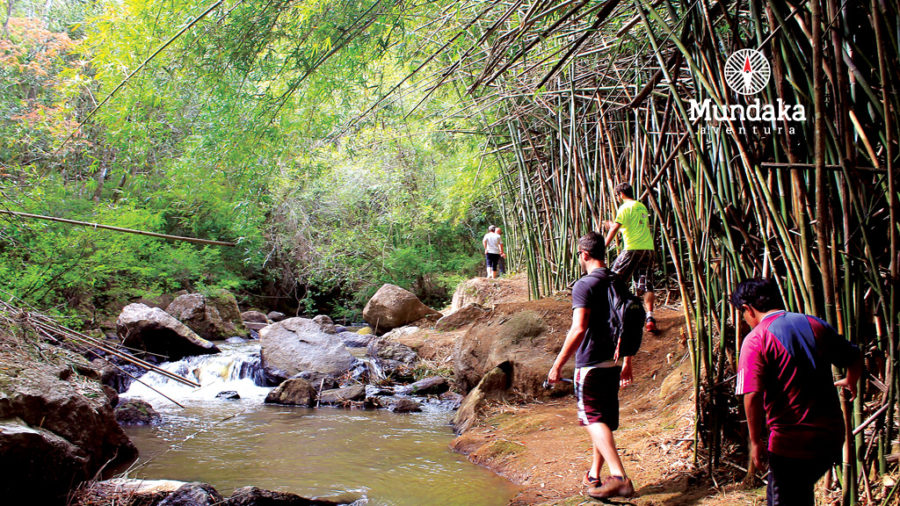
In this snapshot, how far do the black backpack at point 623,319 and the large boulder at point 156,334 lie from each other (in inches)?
339

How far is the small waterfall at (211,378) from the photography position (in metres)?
7.83

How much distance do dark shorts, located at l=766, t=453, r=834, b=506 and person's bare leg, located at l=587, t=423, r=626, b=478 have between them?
2.98ft

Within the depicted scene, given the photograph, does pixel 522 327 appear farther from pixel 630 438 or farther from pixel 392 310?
pixel 392 310

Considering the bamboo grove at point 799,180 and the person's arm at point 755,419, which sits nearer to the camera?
the person's arm at point 755,419

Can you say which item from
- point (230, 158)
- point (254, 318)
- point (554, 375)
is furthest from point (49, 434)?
point (254, 318)

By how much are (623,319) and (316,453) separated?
309 centimetres

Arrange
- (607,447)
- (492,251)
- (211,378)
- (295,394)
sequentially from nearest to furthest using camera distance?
(607,447), (295,394), (211,378), (492,251)

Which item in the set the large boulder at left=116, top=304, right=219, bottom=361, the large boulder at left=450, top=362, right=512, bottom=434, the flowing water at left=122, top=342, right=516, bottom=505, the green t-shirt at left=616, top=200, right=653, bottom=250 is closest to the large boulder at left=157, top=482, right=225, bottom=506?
the flowing water at left=122, top=342, right=516, bottom=505

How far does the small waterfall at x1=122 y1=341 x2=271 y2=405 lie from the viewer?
783cm

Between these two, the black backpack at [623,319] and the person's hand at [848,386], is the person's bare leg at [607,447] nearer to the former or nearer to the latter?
the black backpack at [623,319]

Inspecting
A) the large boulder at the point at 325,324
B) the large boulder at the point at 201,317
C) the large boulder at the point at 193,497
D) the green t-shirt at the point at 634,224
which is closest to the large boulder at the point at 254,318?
the large boulder at the point at 325,324

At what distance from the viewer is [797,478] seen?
200 centimetres

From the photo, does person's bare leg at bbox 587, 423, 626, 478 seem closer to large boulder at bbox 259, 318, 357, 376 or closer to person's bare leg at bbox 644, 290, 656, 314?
person's bare leg at bbox 644, 290, 656, 314

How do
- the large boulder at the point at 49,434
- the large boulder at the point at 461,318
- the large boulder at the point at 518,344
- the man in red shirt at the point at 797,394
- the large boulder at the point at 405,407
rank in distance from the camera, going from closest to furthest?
the man in red shirt at the point at 797,394 → the large boulder at the point at 49,434 → the large boulder at the point at 518,344 → the large boulder at the point at 405,407 → the large boulder at the point at 461,318
